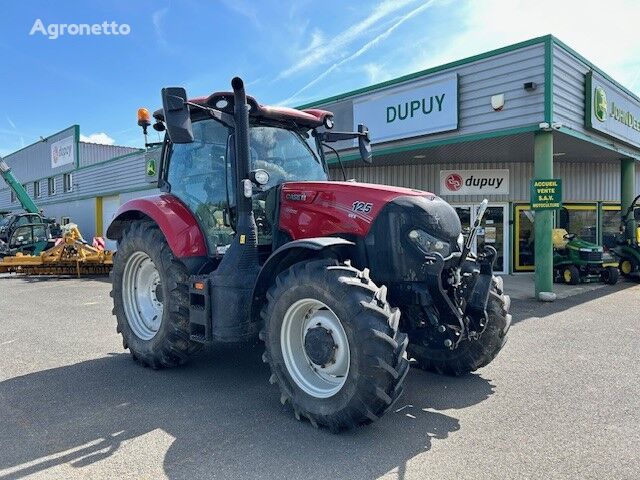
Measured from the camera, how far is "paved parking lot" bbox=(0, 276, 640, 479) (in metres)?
3.13

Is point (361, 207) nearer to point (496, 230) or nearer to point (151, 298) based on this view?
point (151, 298)

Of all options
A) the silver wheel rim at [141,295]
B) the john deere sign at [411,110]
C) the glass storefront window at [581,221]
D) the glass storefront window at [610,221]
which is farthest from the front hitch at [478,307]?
the glass storefront window at [610,221]

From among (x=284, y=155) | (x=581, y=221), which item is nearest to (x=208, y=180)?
(x=284, y=155)

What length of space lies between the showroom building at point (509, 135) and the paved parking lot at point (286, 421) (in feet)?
17.1

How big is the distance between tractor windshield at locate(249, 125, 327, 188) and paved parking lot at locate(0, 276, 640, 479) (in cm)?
195

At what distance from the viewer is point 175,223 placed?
15.7 ft

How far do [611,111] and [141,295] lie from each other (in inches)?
445

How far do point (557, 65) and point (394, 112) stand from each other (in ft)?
11.6

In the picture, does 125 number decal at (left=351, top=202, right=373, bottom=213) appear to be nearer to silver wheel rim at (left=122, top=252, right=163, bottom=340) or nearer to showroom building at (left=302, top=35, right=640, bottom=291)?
silver wheel rim at (left=122, top=252, right=163, bottom=340)

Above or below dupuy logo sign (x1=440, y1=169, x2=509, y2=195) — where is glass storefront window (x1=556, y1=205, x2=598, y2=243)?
below

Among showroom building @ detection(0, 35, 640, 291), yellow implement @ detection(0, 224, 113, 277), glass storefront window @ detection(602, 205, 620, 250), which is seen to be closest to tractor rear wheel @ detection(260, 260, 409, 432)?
showroom building @ detection(0, 35, 640, 291)

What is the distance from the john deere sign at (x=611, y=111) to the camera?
34.6 ft

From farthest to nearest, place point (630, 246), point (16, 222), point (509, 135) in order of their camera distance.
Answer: point (16, 222)
point (630, 246)
point (509, 135)

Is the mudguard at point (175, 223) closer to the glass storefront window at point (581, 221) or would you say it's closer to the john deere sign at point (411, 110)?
the john deere sign at point (411, 110)
